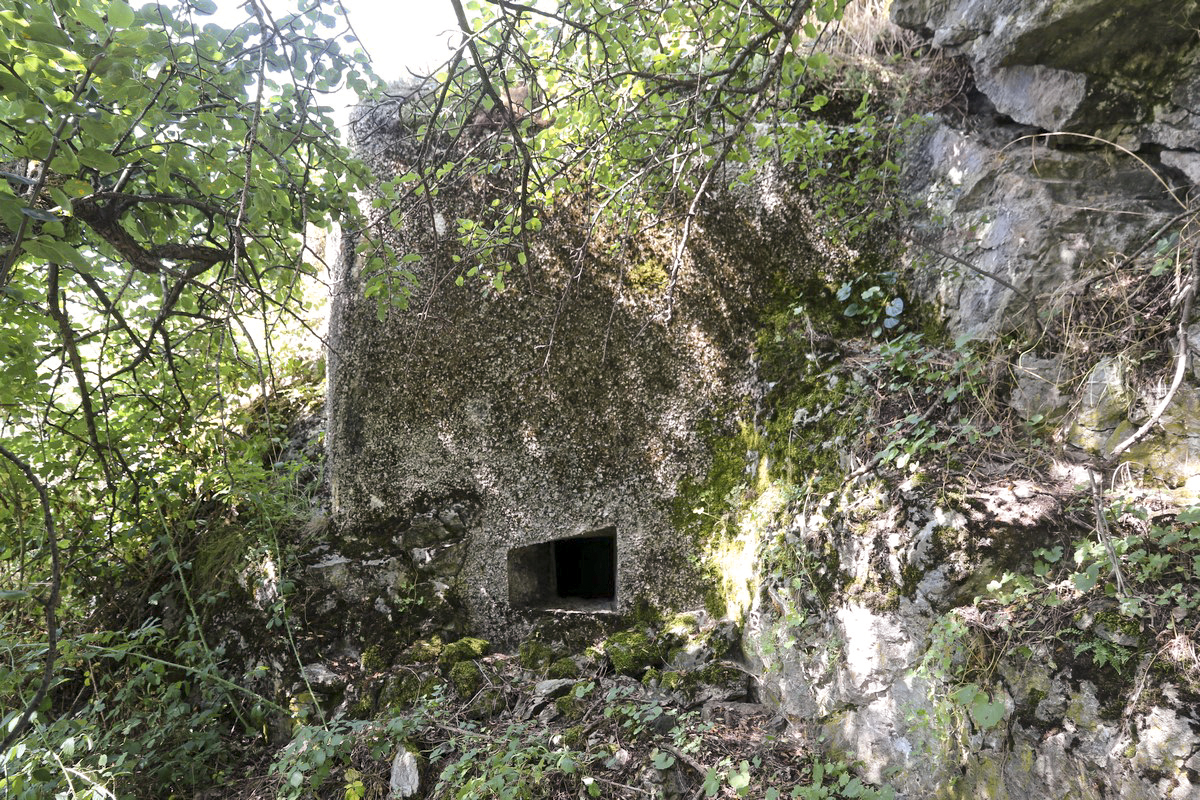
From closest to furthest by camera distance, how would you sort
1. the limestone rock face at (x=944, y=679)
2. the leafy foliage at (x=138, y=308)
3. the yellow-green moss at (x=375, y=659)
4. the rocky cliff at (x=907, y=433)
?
the leafy foliage at (x=138, y=308) < the limestone rock face at (x=944, y=679) < the rocky cliff at (x=907, y=433) < the yellow-green moss at (x=375, y=659)

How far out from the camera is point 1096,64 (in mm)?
2617

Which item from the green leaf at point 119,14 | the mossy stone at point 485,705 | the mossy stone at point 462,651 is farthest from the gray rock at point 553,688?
the green leaf at point 119,14

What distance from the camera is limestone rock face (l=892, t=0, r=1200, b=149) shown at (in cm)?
247

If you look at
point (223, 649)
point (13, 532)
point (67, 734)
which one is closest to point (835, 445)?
point (223, 649)

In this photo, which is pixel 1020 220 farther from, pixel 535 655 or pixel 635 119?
pixel 535 655

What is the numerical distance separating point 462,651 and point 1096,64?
13.0 ft

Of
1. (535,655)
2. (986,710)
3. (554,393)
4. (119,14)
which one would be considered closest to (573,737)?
(535,655)

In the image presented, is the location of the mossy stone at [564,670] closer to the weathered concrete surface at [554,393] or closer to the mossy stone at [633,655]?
the mossy stone at [633,655]

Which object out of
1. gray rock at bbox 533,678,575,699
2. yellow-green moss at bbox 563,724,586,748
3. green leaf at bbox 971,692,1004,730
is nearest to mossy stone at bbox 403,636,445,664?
gray rock at bbox 533,678,575,699

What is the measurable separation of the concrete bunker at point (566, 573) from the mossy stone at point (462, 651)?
272mm

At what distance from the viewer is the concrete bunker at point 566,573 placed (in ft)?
11.9

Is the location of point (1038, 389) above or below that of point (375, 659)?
above

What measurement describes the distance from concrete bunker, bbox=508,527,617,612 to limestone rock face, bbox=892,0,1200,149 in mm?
2853

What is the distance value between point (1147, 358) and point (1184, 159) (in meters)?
0.90
